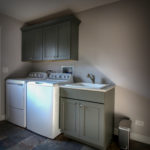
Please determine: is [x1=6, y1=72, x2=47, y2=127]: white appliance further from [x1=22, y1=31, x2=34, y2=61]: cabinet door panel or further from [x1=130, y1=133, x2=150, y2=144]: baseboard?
[x1=130, y1=133, x2=150, y2=144]: baseboard

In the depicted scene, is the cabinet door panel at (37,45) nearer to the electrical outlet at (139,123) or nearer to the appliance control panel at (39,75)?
the appliance control panel at (39,75)

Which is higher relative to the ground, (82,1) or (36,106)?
(82,1)

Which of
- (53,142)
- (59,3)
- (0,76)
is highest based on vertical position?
(59,3)

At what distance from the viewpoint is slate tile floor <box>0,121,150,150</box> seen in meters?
1.76

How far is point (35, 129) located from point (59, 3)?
243 cm

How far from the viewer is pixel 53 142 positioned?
1.89 meters

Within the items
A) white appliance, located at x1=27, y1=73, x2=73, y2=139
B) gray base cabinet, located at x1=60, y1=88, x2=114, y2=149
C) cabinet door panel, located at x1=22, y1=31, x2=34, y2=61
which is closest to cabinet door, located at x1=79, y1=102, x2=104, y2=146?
gray base cabinet, located at x1=60, y1=88, x2=114, y2=149

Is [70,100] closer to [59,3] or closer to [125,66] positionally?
[125,66]

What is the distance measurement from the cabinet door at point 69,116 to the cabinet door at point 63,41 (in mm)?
931

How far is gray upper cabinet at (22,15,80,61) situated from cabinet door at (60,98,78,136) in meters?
0.91

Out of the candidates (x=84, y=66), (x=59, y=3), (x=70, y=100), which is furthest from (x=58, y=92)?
(x=59, y=3)

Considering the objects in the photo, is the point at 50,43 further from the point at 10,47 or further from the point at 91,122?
the point at 91,122

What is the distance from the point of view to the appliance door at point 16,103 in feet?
7.64

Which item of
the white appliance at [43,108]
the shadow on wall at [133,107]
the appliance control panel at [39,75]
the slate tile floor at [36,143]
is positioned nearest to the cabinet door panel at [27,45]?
the appliance control panel at [39,75]
